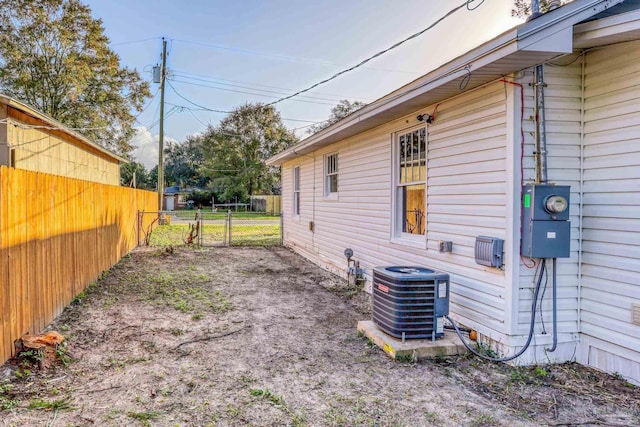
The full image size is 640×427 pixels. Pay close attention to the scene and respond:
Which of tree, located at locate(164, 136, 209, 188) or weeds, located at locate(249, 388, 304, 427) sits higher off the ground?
tree, located at locate(164, 136, 209, 188)

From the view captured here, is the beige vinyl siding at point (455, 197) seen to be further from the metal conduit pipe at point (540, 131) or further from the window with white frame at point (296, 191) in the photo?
the window with white frame at point (296, 191)

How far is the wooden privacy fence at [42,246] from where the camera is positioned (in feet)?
10.6

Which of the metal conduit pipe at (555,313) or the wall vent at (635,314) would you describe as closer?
the wall vent at (635,314)

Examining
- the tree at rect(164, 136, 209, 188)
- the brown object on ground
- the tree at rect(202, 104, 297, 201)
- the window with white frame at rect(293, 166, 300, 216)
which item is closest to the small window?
the window with white frame at rect(293, 166, 300, 216)

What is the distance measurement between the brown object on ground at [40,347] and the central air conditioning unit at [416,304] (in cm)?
299

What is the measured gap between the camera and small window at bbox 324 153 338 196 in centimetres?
821

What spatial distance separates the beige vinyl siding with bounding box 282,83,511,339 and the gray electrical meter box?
26 cm

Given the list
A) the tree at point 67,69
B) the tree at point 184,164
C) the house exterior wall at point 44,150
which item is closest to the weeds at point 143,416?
the house exterior wall at point 44,150

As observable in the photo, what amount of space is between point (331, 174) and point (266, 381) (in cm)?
568

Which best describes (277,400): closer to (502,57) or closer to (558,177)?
(558,177)

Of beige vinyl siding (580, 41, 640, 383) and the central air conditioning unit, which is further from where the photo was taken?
the central air conditioning unit

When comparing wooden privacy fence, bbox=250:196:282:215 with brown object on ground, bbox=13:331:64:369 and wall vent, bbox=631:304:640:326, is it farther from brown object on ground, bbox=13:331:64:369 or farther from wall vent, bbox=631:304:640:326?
wall vent, bbox=631:304:640:326

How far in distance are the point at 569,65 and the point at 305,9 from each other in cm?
779

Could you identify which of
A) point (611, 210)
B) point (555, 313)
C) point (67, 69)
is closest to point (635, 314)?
point (555, 313)
